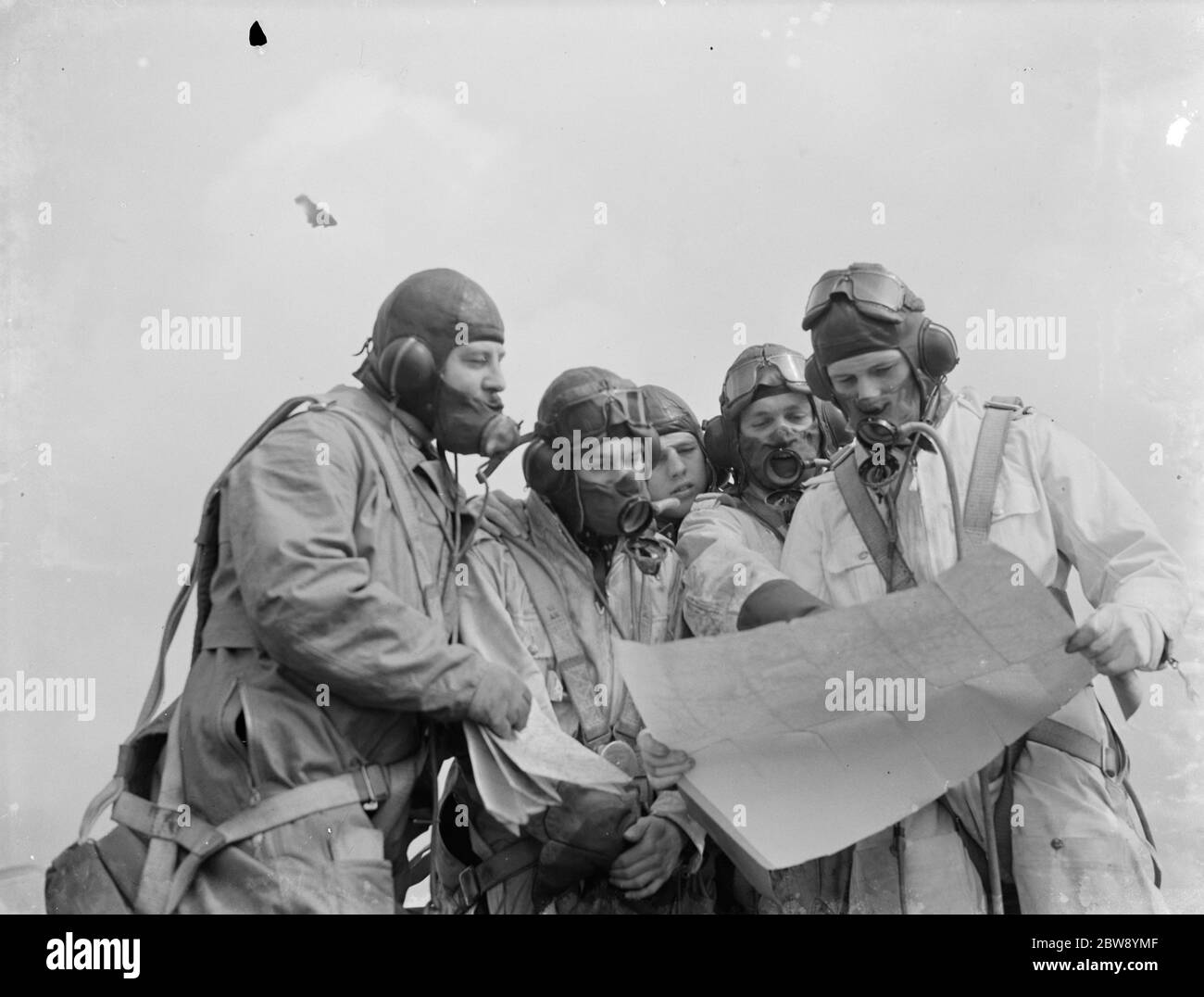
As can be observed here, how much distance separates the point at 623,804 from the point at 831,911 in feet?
2.54

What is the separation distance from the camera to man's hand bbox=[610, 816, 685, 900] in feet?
19.0

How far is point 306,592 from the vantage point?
17.1 ft

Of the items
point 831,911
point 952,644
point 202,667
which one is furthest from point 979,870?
point 202,667

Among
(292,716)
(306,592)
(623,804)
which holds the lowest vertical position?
(623,804)

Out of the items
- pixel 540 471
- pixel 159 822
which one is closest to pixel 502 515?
pixel 540 471

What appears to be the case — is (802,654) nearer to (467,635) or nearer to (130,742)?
(467,635)

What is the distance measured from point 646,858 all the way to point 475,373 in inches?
67.3

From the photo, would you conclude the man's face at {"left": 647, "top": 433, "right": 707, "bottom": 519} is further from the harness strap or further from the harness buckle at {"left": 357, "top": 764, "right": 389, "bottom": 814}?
the harness buckle at {"left": 357, "top": 764, "right": 389, "bottom": 814}

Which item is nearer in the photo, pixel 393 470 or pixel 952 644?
pixel 952 644

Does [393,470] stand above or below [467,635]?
above

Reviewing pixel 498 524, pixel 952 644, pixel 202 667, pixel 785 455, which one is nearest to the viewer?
pixel 952 644

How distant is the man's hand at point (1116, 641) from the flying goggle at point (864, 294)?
1.27m

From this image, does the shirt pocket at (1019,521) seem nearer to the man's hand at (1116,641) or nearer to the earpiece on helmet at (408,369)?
the man's hand at (1116,641)

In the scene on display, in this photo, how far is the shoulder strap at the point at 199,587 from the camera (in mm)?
5617
